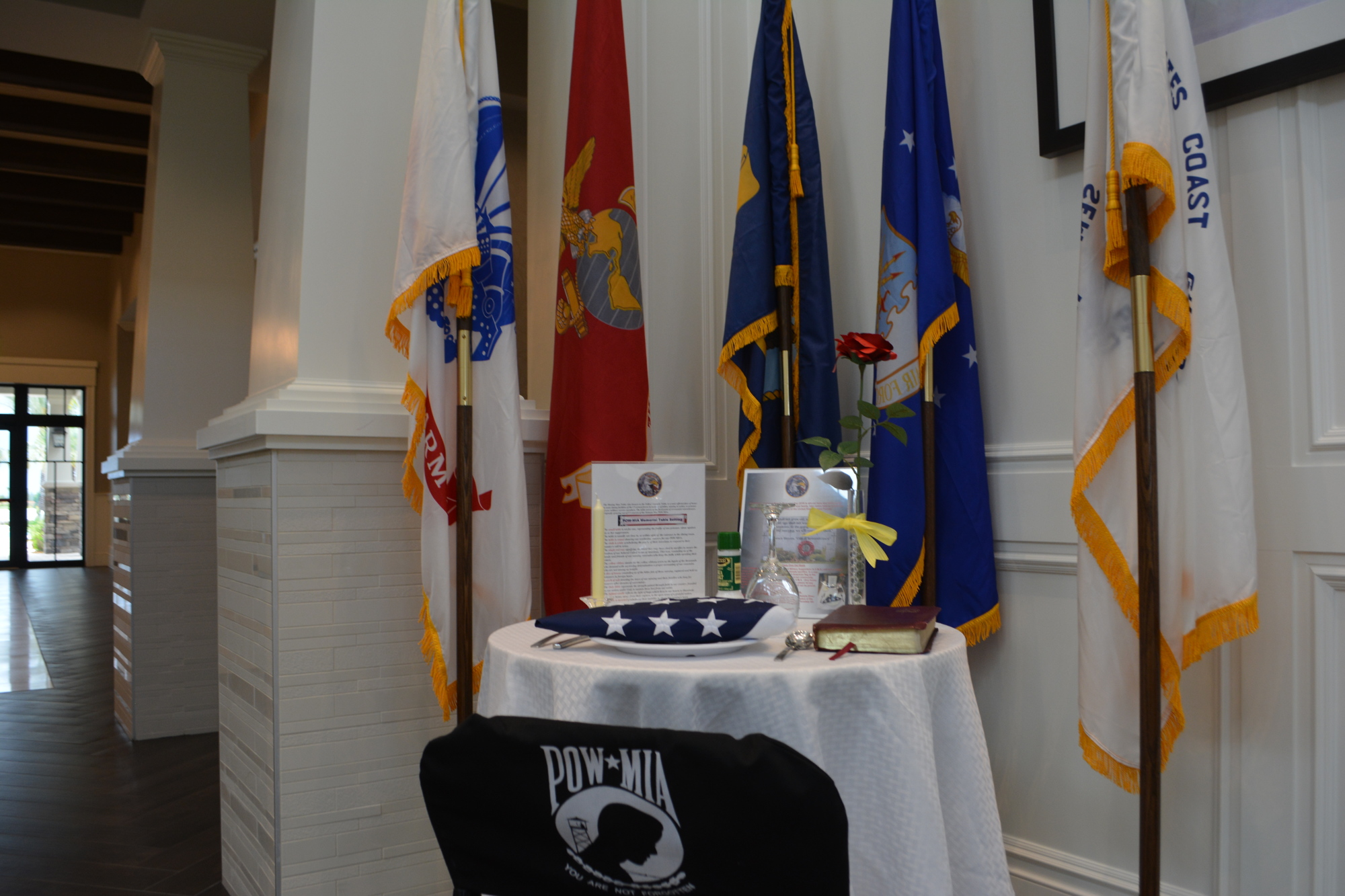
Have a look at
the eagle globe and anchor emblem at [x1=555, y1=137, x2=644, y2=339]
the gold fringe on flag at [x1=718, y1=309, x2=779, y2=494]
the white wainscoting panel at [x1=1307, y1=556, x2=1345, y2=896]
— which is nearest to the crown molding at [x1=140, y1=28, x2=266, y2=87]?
the eagle globe and anchor emblem at [x1=555, y1=137, x2=644, y2=339]

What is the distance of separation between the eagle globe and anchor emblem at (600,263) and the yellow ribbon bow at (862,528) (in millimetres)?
982

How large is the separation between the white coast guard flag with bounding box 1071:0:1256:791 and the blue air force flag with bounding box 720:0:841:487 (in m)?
0.67

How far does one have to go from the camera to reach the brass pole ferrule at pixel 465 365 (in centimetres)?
186

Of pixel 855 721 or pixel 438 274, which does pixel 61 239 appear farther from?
pixel 855 721

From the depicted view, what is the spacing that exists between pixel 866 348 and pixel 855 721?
30.6 inches

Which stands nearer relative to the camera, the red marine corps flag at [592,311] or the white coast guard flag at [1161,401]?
the white coast guard flag at [1161,401]

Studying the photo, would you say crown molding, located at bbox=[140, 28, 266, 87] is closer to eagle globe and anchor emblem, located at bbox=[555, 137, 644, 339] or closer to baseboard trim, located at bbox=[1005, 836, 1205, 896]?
eagle globe and anchor emblem, located at bbox=[555, 137, 644, 339]

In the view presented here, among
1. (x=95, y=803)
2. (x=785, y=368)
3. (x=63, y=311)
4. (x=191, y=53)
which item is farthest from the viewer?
(x=63, y=311)

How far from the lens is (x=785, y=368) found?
2.11 m

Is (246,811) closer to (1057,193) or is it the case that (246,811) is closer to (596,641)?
(596,641)

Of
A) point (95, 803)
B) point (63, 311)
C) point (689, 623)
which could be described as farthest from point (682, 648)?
point (63, 311)

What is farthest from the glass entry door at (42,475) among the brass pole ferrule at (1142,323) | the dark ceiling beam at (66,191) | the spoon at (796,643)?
the brass pole ferrule at (1142,323)

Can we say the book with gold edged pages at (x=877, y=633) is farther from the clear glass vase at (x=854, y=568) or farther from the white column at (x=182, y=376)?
→ the white column at (x=182, y=376)

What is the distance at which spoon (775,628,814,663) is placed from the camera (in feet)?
3.88
